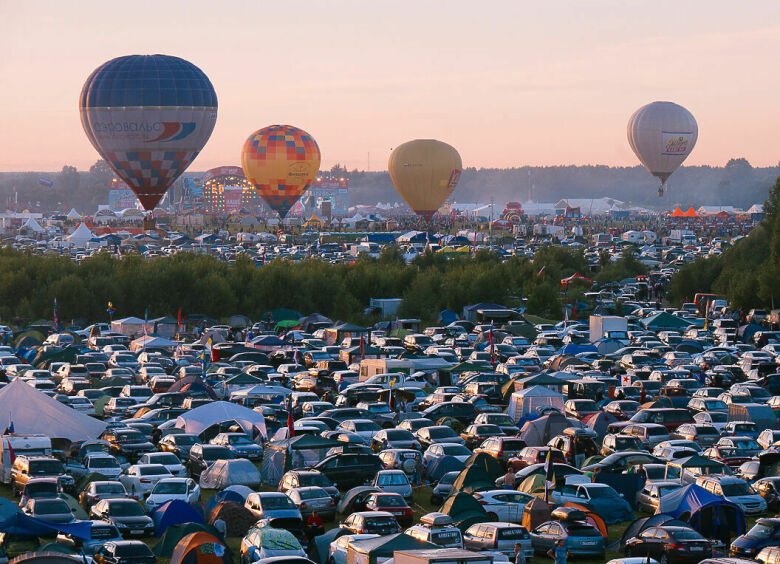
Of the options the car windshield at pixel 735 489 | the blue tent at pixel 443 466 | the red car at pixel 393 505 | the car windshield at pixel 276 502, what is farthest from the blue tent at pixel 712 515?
the car windshield at pixel 276 502

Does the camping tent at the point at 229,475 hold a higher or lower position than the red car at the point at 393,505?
lower

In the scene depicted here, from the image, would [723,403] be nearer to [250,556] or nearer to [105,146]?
[250,556]

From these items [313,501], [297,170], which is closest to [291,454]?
[313,501]

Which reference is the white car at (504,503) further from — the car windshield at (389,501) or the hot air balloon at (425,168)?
the hot air balloon at (425,168)

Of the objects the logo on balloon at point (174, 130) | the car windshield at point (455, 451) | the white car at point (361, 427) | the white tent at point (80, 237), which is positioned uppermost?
the logo on balloon at point (174, 130)

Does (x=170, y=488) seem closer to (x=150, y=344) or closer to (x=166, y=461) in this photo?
(x=166, y=461)

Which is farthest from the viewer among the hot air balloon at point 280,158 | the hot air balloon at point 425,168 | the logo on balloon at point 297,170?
the hot air balloon at point 425,168
